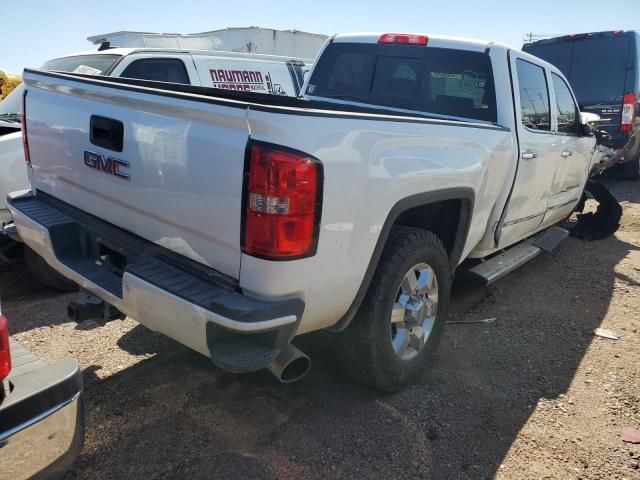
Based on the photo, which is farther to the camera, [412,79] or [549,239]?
[549,239]

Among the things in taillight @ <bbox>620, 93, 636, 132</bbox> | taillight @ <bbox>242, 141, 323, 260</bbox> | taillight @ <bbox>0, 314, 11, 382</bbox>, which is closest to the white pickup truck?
taillight @ <bbox>242, 141, 323, 260</bbox>

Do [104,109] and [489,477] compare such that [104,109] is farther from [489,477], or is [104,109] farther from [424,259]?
[489,477]

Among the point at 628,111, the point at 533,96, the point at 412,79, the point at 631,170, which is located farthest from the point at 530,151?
the point at 631,170

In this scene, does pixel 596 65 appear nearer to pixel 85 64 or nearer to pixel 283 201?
pixel 85 64

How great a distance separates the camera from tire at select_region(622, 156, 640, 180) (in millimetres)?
10297

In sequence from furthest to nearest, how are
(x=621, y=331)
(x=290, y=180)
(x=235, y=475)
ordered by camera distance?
(x=621, y=331) < (x=235, y=475) < (x=290, y=180)

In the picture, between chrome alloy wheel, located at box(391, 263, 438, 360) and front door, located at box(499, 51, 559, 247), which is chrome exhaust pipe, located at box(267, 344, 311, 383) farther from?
front door, located at box(499, 51, 559, 247)

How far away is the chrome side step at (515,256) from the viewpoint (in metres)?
4.01

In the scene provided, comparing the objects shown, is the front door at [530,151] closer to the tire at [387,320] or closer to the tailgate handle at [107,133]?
the tire at [387,320]

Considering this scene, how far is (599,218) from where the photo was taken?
263 inches

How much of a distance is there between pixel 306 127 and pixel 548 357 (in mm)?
2623

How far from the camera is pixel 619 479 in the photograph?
98.7 inches

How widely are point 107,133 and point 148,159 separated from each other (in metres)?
0.36

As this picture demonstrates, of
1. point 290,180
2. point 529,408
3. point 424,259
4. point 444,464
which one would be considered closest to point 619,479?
point 529,408
